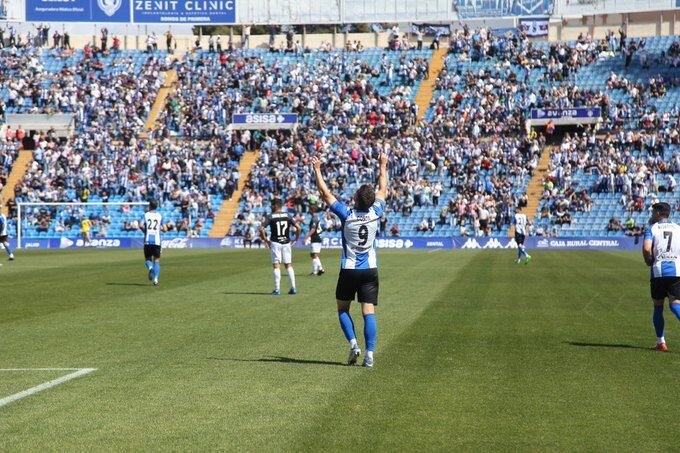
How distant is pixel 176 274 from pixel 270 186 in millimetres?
29809

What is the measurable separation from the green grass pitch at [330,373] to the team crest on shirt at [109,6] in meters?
54.6

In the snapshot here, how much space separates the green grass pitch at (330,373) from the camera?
8203 millimetres

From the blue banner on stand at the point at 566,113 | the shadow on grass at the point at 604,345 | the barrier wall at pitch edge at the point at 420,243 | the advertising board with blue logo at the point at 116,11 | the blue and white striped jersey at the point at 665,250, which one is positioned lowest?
the barrier wall at pitch edge at the point at 420,243

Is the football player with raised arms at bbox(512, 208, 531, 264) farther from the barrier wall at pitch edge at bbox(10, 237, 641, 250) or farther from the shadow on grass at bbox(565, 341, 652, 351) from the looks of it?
the shadow on grass at bbox(565, 341, 652, 351)

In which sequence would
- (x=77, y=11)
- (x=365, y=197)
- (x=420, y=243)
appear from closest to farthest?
(x=365, y=197) < (x=420, y=243) < (x=77, y=11)

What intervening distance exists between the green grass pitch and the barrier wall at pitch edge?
96.1 feet

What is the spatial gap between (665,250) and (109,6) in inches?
2642

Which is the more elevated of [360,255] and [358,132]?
[358,132]

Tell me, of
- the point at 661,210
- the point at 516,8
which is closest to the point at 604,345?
the point at 661,210

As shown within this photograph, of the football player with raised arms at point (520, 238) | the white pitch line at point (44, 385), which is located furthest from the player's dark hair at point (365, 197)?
the football player with raised arms at point (520, 238)

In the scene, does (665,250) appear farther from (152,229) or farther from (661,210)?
(152,229)

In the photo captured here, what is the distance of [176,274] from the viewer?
30312 mm

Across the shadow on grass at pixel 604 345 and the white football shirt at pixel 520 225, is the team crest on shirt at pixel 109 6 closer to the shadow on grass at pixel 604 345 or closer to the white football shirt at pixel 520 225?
the white football shirt at pixel 520 225

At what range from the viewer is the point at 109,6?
7438 centimetres
